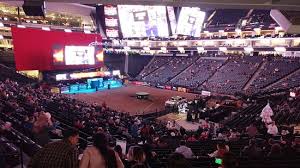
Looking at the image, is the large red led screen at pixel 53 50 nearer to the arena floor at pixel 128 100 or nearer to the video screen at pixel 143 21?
the arena floor at pixel 128 100

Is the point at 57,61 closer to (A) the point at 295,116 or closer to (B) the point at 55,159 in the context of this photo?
(A) the point at 295,116

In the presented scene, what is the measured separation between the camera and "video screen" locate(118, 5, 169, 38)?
29641mm

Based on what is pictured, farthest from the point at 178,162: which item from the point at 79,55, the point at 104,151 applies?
the point at 79,55

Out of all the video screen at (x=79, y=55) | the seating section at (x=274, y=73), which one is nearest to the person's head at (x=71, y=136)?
the video screen at (x=79, y=55)

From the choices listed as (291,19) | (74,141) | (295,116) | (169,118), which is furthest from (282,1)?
(169,118)

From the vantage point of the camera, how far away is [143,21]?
31.2 metres

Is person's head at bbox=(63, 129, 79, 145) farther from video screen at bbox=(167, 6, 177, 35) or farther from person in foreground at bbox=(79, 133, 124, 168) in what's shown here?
video screen at bbox=(167, 6, 177, 35)

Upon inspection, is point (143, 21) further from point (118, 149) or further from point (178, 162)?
point (178, 162)

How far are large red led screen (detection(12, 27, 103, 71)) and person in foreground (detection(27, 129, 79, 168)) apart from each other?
31.7m

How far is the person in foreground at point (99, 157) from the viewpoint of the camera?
17.6 feet

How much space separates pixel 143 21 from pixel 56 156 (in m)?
26.9

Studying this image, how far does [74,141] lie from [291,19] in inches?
327

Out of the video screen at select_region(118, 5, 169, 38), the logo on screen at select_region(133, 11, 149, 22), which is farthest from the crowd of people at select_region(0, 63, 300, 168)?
the logo on screen at select_region(133, 11, 149, 22)

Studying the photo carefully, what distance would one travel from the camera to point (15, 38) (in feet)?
113
